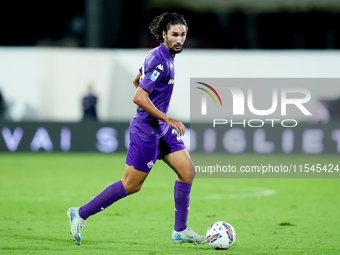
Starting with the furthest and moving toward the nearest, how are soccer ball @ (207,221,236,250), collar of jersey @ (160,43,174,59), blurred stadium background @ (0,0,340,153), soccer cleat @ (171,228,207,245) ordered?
blurred stadium background @ (0,0,340,153), soccer cleat @ (171,228,207,245), collar of jersey @ (160,43,174,59), soccer ball @ (207,221,236,250)

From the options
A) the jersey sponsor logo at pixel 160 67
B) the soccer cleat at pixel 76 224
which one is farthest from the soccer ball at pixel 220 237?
the jersey sponsor logo at pixel 160 67

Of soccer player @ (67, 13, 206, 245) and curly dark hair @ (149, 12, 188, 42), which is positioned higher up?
curly dark hair @ (149, 12, 188, 42)

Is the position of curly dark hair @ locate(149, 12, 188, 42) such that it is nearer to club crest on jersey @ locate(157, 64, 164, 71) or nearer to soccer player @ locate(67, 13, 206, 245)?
soccer player @ locate(67, 13, 206, 245)

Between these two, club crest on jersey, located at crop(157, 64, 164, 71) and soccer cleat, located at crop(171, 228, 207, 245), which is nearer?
club crest on jersey, located at crop(157, 64, 164, 71)

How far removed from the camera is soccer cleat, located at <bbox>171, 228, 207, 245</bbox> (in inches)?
226

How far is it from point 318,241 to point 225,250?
3.58 ft

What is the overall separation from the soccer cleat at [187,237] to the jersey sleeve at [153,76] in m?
1.45

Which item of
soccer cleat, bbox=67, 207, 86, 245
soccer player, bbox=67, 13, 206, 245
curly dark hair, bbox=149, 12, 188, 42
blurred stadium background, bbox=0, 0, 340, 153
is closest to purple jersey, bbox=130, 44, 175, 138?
soccer player, bbox=67, 13, 206, 245

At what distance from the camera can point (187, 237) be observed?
5.75m

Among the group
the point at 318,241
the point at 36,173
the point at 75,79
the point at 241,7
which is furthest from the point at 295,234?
the point at 241,7

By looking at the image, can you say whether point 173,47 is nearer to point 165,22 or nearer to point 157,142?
point 165,22

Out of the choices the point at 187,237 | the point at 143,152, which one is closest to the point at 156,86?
the point at 143,152

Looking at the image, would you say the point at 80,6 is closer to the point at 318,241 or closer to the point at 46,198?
the point at 46,198

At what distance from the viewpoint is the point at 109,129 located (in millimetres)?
16672
